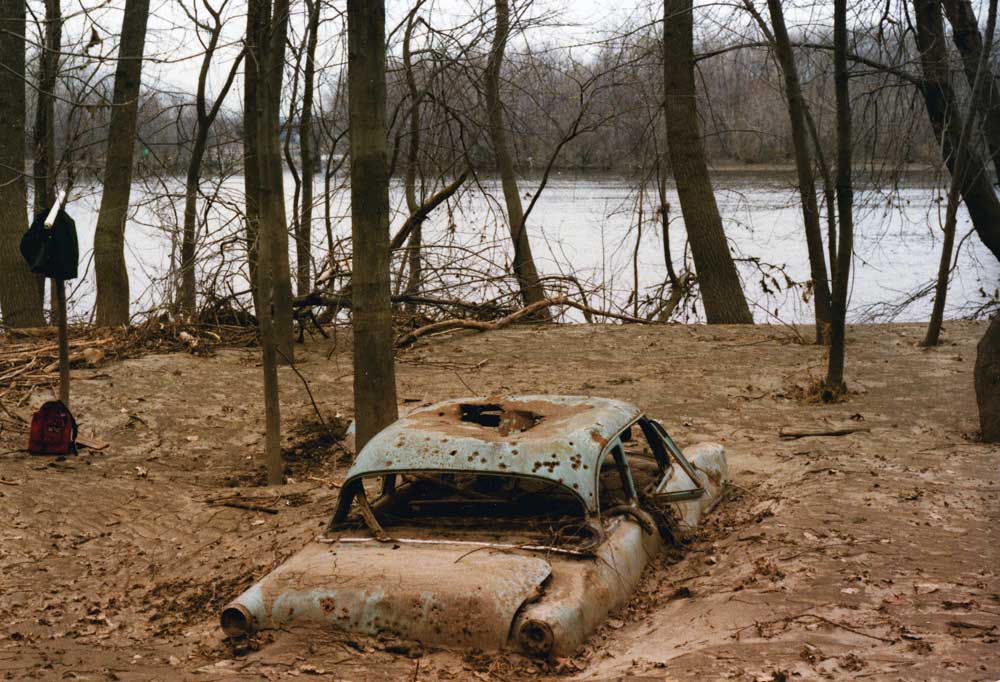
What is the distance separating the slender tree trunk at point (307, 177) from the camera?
48.5 feet

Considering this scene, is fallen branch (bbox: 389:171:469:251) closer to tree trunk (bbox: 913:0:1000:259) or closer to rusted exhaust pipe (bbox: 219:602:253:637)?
tree trunk (bbox: 913:0:1000:259)

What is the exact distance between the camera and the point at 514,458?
208 inches

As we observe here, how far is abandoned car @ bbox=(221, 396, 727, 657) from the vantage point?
465 cm

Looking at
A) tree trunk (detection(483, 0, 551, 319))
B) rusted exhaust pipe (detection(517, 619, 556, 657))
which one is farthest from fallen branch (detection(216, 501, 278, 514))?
tree trunk (detection(483, 0, 551, 319))

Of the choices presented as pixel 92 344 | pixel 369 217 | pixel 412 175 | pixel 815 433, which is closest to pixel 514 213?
pixel 412 175

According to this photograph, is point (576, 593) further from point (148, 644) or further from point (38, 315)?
point (38, 315)

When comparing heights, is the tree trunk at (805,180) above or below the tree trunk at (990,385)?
above

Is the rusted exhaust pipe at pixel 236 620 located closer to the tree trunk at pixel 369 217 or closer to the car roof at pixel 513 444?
the car roof at pixel 513 444

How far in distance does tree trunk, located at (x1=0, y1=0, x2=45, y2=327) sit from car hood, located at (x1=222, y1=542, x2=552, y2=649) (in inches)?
470

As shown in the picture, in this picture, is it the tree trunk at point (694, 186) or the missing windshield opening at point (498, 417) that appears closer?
the missing windshield opening at point (498, 417)

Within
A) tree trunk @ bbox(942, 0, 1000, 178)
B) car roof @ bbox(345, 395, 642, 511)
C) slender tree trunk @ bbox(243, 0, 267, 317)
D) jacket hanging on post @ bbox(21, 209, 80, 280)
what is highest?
tree trunk @ bbox(942, 0, 1000, 178)

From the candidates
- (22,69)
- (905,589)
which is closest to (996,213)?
(905,589)

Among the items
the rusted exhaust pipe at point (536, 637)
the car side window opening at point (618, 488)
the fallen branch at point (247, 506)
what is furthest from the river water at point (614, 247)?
the rusted exhaust pipe at point (536, 637)

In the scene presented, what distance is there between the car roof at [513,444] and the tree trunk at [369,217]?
214 cm
